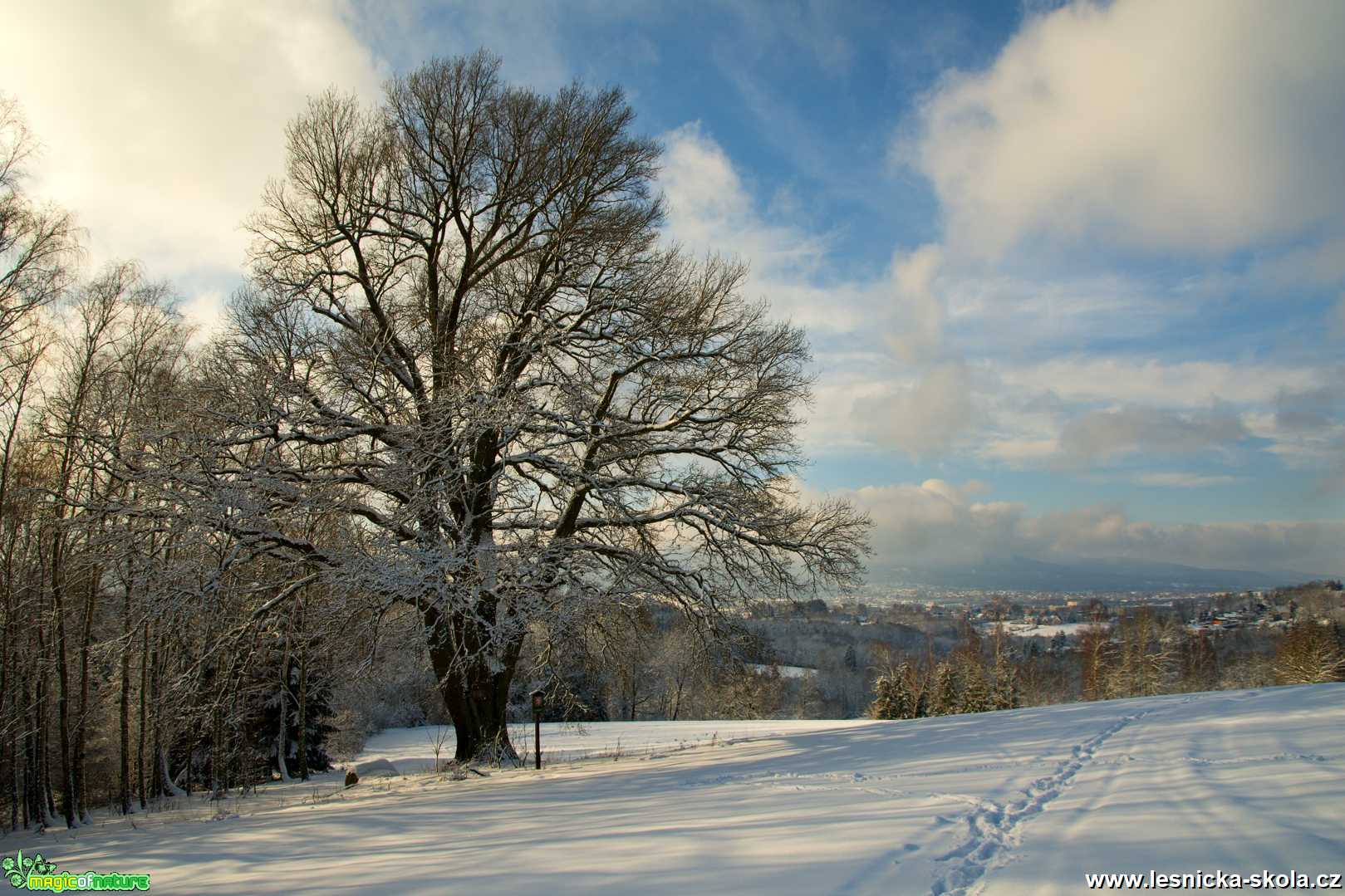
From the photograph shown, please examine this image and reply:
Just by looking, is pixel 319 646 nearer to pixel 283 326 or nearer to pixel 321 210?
pixel 283 326

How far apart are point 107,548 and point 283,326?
3.94 meters

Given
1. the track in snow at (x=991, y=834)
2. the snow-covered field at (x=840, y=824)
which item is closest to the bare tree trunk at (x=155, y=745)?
the snow-covered field at (x=840, y=824)

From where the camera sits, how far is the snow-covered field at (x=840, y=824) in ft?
12.9

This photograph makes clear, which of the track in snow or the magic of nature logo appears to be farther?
the magic of nature logo

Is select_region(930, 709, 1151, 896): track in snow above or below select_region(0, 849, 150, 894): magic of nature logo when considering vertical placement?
above

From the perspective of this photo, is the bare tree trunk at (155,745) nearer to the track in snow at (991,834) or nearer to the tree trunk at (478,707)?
the tree trunk at (478,707)

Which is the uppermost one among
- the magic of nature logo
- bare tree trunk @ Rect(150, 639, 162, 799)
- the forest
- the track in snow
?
the forest

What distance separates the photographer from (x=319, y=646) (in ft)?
34.1

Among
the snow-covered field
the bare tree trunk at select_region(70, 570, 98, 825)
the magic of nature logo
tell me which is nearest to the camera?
the snow-covered field

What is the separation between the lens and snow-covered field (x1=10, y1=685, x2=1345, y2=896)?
394 centimetres

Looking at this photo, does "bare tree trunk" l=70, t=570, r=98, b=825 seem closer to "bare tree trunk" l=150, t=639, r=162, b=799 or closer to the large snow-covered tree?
"bare tree trunk" l=150, t=639, r=162, b=799

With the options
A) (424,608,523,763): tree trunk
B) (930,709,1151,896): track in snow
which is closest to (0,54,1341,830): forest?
(424,608,523,763): tree trunk

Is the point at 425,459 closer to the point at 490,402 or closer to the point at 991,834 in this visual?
the point at 490,402

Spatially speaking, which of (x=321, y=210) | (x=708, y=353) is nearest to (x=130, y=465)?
(x=321, y=210)
